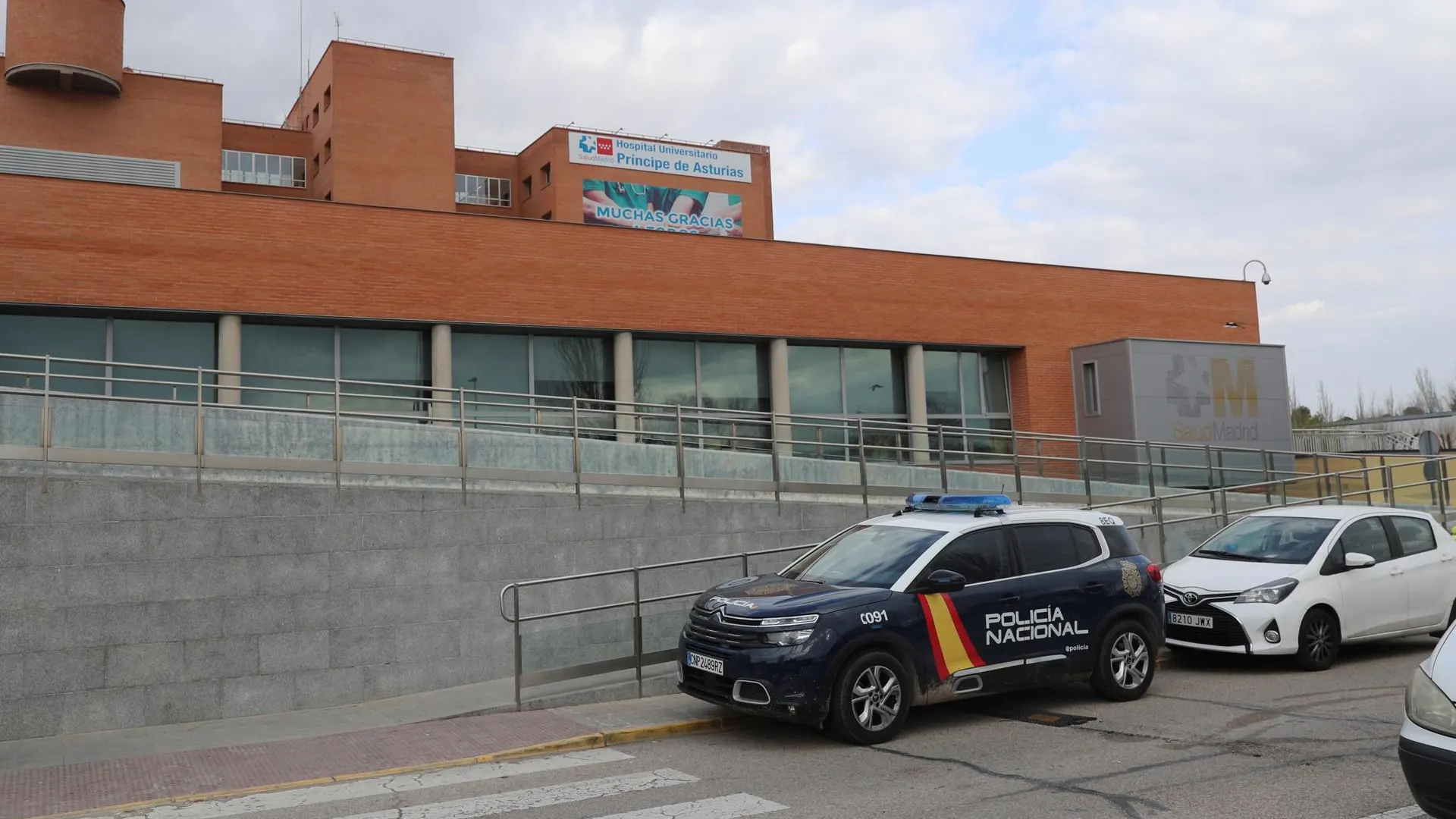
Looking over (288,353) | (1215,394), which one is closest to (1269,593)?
(288,353)

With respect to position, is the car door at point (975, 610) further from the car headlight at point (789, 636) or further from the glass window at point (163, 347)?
the glass window at point (163, 347)

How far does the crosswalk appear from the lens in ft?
22.2

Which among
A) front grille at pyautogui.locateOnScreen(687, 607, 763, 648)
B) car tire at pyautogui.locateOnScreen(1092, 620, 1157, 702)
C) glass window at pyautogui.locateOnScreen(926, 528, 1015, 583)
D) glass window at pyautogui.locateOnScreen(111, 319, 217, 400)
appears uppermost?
glass window at pyautogui.locateOnScreen(111, 319, 217, 400)

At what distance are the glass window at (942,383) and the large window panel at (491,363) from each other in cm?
910

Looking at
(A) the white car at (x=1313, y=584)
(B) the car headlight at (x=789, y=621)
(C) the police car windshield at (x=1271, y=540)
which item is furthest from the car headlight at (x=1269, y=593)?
(B) the car headlight at (x=789, y=621)

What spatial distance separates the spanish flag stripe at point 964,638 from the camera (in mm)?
9008

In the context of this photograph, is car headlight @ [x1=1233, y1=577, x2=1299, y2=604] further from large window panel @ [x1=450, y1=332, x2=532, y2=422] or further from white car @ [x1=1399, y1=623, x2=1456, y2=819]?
large window panel @ [x1=450, y1=332, x2=532, y2=422]

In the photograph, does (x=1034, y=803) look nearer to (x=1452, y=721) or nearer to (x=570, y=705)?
(x=1452, y=721)

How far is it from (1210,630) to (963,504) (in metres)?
3.37

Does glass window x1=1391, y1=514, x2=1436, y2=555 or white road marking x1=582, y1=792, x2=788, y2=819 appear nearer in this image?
white road marking x1=582, y1=792, x2=788, y2=819

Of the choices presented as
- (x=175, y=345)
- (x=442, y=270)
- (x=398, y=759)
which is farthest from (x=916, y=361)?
(x=398, y=759)

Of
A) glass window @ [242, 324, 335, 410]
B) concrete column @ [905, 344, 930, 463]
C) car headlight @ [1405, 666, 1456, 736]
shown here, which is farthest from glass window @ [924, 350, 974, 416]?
car headlight @ [1405, 666, 1456, 736]

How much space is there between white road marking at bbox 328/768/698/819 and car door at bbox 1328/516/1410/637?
763 centimetres

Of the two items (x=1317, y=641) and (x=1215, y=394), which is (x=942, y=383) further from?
(x=1317, y=641)
